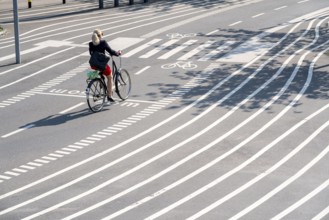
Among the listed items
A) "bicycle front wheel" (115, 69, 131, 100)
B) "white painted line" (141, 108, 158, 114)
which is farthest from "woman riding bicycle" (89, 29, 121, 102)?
"white painted line" (141, 108, 158, 114)

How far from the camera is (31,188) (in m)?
11.8

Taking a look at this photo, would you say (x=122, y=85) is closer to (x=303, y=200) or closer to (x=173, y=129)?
(x=173, y=129)

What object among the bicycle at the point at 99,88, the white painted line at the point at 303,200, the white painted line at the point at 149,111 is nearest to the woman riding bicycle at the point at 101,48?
the bicycle at the point at 99,88

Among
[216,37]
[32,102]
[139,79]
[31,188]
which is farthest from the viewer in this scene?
[216,37]

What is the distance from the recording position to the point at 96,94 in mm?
16391

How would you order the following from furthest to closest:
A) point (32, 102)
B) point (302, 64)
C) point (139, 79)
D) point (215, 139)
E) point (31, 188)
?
1. point (302, 64)
2. point (139, 79)
3. point (32, 102)
4. point (215, 139)
5. point (31, 188)

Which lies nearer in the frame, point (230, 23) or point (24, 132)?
point (24, 132)

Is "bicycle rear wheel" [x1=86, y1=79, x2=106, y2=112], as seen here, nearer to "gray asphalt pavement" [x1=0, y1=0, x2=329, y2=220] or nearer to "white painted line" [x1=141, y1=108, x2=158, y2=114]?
"gray asphalt pavement" [x1=0, y1=0, x2=329, y2=220]

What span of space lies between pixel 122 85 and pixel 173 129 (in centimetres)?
275

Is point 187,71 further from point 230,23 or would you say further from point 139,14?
point 139,14

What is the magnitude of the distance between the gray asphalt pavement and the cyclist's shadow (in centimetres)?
6

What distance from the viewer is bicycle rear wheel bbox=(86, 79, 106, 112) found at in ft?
53.5

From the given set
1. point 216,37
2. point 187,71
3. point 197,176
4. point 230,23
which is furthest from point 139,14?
point 197,176

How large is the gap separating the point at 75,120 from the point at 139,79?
13.3ft
